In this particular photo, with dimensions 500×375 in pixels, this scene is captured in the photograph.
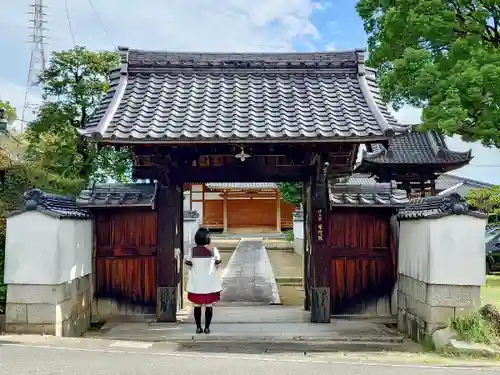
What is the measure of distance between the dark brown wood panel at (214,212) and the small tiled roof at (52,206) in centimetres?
3808

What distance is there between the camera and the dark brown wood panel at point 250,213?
158ft

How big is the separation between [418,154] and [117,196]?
57.9 feet

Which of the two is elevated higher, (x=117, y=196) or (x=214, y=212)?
(x=117, y=196)

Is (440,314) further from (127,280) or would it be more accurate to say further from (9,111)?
(9,111)

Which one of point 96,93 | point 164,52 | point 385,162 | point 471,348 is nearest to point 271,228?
point 385,162

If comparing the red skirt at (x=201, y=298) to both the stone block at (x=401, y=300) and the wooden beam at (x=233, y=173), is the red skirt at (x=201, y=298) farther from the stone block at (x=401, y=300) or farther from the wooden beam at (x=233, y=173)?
the stone block at (x=401, y=300)

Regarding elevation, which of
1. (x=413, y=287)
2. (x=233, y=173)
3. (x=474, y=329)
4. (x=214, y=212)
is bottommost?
(x=214, y=212)

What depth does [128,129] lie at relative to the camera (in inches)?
340

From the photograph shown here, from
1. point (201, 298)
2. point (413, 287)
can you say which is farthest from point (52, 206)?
point (413, 287)

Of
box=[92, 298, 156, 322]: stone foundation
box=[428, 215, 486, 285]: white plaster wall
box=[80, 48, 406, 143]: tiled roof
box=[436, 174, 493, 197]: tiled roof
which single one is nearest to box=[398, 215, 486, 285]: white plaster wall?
box=[428, 215, 486, 285]: white plaster wall

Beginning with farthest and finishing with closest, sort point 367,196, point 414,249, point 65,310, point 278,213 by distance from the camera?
point 278,213
point 367,196
point 414,249
point 65,310

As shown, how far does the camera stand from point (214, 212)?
48.3m

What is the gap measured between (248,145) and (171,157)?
1388 mm

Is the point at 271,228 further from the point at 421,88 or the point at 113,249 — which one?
the point at 113,249
